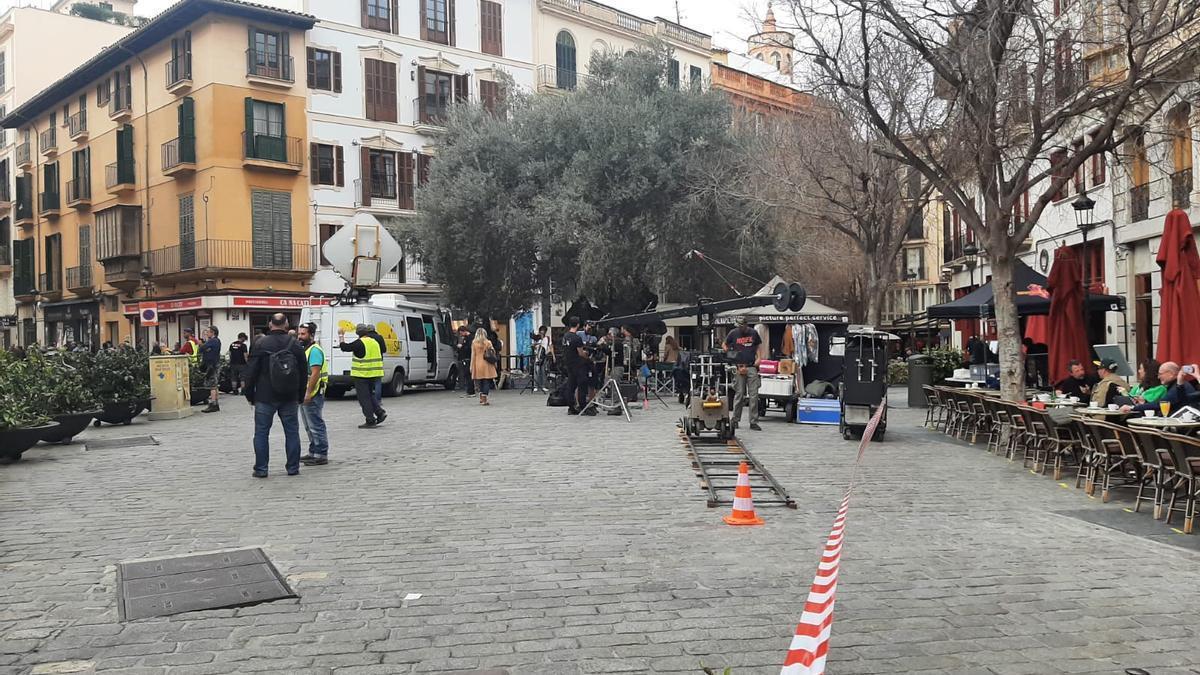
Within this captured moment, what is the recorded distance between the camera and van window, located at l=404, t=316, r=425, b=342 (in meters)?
25.3

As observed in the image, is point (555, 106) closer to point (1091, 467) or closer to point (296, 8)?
point (296, 8)

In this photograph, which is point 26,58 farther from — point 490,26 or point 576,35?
point 576,35

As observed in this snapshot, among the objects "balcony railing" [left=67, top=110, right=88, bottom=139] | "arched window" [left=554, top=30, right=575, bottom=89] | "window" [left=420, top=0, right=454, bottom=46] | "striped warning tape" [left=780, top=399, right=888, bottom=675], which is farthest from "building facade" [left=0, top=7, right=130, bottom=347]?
"striped warning tape" [left=780, top=399, right=888, bottom=675]

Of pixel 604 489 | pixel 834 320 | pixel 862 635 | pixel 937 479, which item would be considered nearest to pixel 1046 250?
pixel 834 320

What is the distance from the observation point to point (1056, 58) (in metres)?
14.2

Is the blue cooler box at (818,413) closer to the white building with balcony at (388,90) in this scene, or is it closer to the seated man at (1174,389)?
the seated man at (1174,389)

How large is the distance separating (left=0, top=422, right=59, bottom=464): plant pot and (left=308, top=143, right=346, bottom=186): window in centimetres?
2489

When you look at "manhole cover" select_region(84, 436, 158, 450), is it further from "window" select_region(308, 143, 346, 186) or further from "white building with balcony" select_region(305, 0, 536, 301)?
"window" select_region(308, 143, 346, 186)

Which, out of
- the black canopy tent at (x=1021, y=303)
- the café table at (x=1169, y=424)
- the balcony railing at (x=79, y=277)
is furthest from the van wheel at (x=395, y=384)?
the balcony railing at (x=79, y=277)

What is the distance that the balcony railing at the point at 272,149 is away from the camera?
34.1 m

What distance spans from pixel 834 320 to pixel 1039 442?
9.76m

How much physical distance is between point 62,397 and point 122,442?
Answer: 3.18ft

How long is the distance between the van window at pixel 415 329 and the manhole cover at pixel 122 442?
10.8 m

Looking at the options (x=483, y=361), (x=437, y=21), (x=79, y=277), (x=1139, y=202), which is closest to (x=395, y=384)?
(x=483, y=361)
